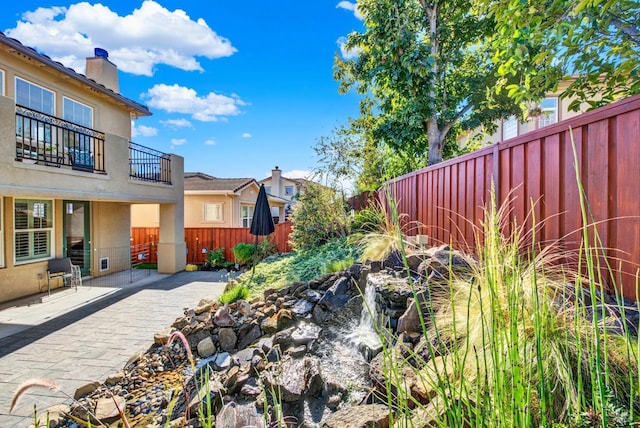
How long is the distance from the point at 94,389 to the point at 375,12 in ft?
29.6

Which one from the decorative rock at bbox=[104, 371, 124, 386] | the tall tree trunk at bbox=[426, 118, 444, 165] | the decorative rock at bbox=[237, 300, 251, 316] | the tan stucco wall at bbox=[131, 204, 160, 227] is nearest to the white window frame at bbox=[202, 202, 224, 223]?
the tan stucco wall at bbox=[131, 204, 160, 227]

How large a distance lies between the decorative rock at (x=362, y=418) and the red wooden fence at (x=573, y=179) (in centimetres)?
167

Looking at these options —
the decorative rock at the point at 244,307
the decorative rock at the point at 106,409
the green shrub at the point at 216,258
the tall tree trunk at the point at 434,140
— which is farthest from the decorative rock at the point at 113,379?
the green shrub at the point at 216,258

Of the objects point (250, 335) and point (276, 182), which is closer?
point (250, 335)

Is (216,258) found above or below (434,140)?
below

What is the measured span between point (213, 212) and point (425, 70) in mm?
13379

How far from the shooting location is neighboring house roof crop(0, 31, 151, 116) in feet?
22.9

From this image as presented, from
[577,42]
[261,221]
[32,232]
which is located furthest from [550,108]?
[32,232]

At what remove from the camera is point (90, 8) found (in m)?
8.94

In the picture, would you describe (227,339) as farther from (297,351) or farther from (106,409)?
(106,409)

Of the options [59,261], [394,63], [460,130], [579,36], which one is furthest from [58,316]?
[460,130]

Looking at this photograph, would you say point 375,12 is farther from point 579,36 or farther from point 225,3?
point 579,36

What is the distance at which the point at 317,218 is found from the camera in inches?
395

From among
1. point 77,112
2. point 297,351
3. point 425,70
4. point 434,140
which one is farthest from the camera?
point 77,112
